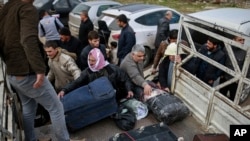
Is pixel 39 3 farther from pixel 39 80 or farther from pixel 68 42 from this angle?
pixel 39 80

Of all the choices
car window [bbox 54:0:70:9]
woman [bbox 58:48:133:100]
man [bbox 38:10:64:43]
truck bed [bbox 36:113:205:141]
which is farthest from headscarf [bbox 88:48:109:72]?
car window [bbox 54:0:70:9]

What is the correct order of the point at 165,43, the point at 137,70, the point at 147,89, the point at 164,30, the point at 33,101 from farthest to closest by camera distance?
1. the point at 164,30
2. the point at 165,43
3. the point at 137,70
4. the point at 147,89
5. the point at 33,101

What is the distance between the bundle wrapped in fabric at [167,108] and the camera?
4547 mm

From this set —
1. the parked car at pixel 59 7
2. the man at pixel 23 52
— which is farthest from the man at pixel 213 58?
the parked car at pixel 59 7

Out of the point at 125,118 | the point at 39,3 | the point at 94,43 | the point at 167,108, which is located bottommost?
the point at 125,118

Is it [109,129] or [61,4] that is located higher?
[61,4]

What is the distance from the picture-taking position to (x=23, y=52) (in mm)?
2916

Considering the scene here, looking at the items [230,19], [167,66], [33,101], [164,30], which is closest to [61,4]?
[164,30]

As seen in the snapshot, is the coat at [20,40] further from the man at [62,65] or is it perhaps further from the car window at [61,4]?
the car window at [61,4]

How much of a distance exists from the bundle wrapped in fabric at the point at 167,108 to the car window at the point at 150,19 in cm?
376

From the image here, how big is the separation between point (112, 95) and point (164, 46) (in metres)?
2.00

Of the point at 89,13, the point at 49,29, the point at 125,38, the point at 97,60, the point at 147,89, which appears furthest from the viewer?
the point at 89,13

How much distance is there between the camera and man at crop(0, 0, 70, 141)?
2.76m

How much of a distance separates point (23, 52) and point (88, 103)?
1.54 m
